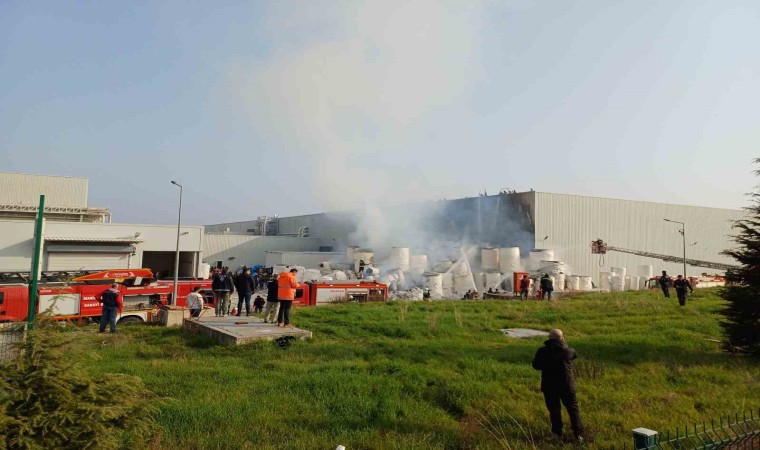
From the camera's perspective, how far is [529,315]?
16.7 metres

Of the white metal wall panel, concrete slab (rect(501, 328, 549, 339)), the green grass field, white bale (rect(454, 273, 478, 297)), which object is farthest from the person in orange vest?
white bale (rect(454, 273, 478, 297))

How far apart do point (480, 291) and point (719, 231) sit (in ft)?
107

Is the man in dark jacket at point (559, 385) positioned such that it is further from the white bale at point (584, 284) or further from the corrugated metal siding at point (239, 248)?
the corrugated metal siding at point (239, 248)

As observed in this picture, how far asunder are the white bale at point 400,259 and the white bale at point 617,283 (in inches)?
577

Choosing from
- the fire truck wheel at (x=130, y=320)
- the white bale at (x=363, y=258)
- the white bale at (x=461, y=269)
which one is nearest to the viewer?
the fire truck wheel at (x=130, y=320)

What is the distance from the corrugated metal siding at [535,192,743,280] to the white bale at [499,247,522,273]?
294cm

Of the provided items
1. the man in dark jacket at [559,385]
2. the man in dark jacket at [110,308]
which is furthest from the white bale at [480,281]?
the man in dark jacket at [559,385]

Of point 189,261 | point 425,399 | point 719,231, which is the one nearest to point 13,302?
point 425,399

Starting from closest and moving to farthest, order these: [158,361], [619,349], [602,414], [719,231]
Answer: [602,414] → [158,361] → [619,349] → [719,231]

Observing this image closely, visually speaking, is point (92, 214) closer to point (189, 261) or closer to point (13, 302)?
point (189, 261)

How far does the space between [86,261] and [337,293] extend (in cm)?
1682

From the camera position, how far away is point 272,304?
12.5 meters

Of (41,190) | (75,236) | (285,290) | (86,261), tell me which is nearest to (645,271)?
(285,290)

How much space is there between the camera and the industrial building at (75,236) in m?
26.8
